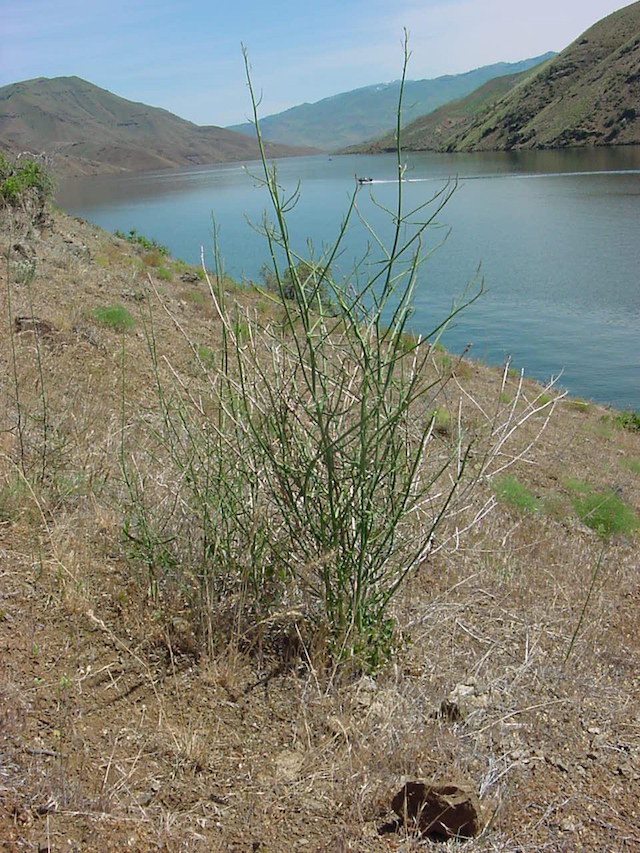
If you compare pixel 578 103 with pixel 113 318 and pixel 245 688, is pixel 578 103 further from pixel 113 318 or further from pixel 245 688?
pixel 245 688

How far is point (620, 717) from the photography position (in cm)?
319

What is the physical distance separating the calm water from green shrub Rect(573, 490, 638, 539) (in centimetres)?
193

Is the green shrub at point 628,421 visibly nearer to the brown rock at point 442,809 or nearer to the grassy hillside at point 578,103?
the brown rock at point 442,809

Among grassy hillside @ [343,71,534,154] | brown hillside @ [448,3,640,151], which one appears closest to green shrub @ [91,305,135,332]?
brown hillside @ [448,3,640,151]

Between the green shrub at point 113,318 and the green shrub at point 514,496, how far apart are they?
444 cm

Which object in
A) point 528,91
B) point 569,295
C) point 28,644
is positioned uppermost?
point 528,91

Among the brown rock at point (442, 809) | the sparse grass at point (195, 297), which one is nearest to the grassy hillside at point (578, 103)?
the sparse grass at point (195, 297)

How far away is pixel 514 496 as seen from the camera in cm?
769

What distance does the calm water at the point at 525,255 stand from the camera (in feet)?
64.3

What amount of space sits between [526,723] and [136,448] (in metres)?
2.87

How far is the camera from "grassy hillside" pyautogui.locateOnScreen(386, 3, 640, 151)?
88.2m

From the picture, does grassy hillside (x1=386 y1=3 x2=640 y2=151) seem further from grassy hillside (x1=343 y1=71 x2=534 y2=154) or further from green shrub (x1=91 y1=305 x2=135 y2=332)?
green shrub (x1=91 y1=305 x2=135 y2=332)

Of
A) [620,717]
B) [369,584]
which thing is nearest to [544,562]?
[620,717]

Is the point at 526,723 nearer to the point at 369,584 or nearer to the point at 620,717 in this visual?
the point at 620,717
